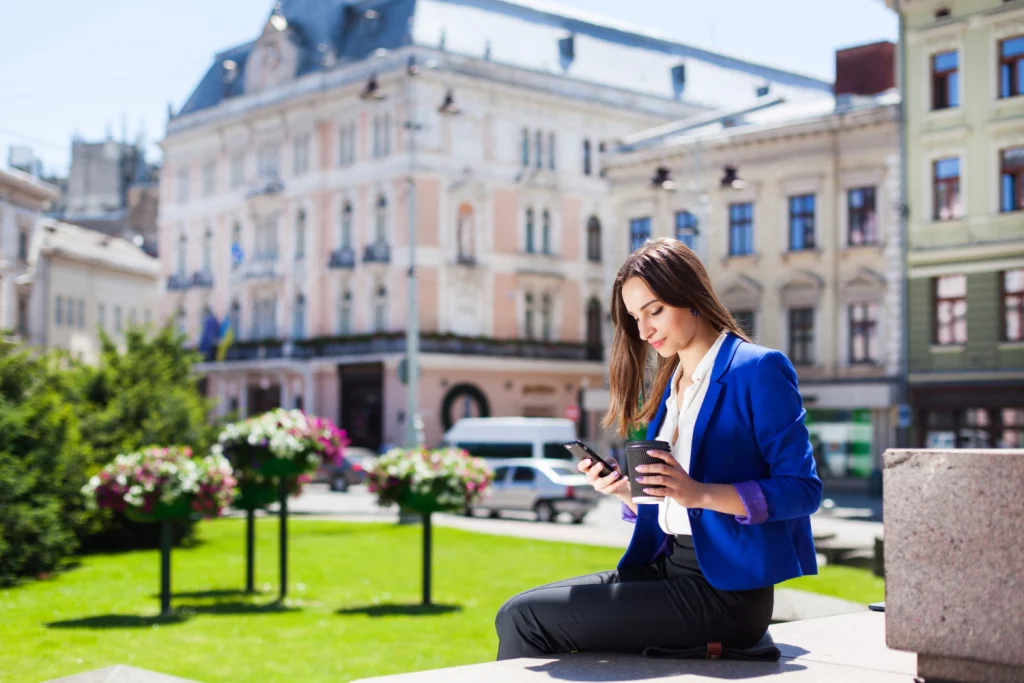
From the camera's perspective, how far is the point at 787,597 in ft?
33.8

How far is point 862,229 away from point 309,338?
23.5 m

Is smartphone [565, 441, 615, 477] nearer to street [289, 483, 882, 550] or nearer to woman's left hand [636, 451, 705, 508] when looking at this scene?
woman's left hand [636, 451, 705, 508]

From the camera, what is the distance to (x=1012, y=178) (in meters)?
28.3

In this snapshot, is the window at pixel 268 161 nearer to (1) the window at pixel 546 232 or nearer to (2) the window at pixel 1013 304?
(1) the window at pixel 546 232

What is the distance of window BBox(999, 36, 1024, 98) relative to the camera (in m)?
23.3

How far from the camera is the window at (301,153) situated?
53.9 metres

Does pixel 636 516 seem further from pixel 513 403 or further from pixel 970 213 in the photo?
pixel 513 403

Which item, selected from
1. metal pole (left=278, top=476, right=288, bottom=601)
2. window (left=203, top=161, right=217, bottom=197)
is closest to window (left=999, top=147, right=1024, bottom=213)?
metal pole (left=278, top=476, right=288, bottom=601)

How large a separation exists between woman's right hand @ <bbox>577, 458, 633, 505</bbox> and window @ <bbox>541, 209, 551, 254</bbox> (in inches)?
1902

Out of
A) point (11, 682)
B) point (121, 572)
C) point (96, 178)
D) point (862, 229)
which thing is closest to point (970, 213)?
point (862, 229)

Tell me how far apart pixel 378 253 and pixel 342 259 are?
7.59 feet

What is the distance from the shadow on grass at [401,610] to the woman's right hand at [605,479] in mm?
8013

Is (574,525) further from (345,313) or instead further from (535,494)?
(345,313)

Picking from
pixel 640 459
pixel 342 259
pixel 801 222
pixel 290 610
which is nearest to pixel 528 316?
pixel 342 259
